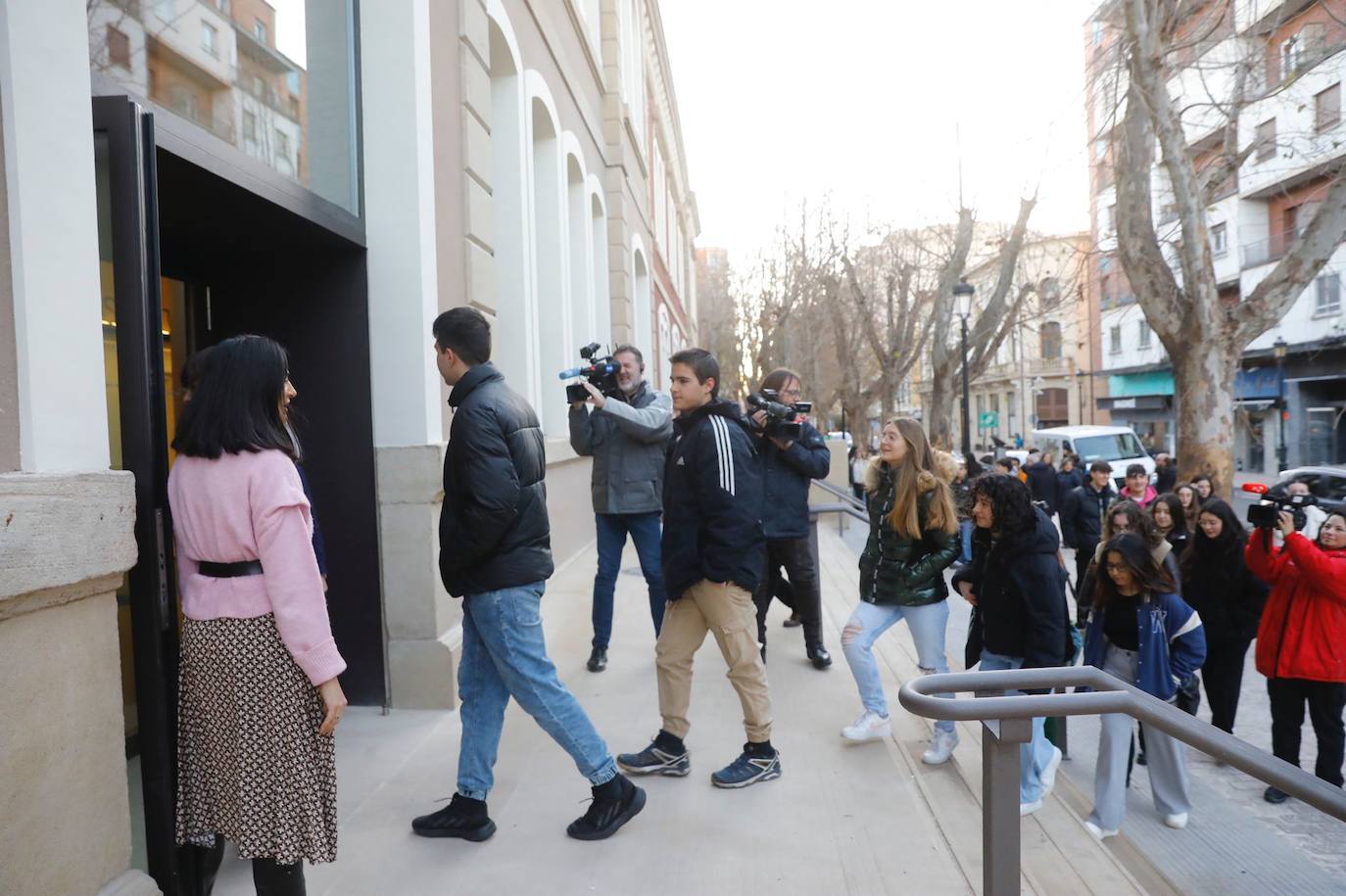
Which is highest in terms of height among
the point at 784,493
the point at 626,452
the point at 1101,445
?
the point at 626,452

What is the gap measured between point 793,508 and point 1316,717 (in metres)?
2.99

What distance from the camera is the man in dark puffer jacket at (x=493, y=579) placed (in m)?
3.37

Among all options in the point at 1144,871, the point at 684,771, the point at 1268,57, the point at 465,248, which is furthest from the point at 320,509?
the point at 1268,57

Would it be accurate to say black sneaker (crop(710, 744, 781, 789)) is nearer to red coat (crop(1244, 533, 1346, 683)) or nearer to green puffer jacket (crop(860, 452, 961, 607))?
green puffer jacket (crop(860, 452, 961, 607))

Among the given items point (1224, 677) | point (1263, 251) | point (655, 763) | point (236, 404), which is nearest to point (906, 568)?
point (655, 763)

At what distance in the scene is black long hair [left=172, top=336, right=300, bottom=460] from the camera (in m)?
2.49

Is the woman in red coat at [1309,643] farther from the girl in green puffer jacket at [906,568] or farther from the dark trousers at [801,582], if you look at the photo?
the dark trousers at [801,582]

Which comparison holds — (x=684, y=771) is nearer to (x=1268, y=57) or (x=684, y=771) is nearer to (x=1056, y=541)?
(x=1056, y=541)

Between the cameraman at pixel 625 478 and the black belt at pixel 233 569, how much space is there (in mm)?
3134

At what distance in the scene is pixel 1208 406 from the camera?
12156 millimetres

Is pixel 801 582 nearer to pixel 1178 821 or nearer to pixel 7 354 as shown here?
pixel 1178 821

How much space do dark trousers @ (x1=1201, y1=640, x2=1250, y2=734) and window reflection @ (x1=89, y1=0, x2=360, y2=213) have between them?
565 cm

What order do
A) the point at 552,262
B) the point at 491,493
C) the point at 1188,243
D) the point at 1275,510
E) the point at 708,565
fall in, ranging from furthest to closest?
the point at 1188,243 < the point at 552,262 < the point at 1275,510 < the point at 708,565 < the point at 491,493

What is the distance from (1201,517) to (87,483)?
6.03 metres
